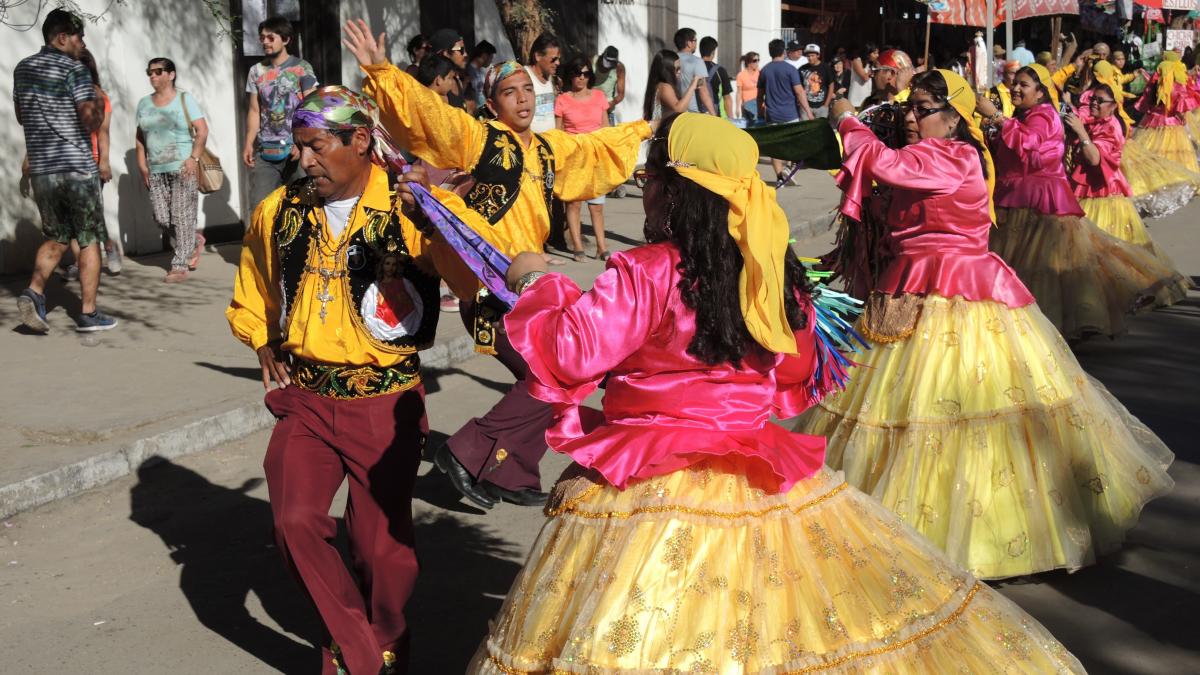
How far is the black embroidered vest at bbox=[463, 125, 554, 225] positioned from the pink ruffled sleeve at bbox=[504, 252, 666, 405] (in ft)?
8.65

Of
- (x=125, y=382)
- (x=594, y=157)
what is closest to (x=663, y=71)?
(x=125, y=382)

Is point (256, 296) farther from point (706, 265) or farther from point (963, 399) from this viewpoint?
point (963, 399)

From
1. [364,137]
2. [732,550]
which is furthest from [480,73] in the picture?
[732,550]

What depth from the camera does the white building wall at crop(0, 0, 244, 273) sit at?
38.0ft

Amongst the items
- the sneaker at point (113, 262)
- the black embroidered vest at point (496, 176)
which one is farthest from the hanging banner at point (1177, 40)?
the black embroidered vest at point (496, 176)

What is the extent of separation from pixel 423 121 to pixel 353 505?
1883 mm

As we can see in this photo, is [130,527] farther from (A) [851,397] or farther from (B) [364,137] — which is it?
(A) [851,397]

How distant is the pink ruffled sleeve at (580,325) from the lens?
3.55m

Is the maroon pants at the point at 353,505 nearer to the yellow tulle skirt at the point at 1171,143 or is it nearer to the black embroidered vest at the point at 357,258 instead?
the black embroidered vest at the point at 357,258

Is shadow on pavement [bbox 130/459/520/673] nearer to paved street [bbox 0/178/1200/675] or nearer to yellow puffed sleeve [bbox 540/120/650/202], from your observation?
paved street [bbox 0/178/1200/675]

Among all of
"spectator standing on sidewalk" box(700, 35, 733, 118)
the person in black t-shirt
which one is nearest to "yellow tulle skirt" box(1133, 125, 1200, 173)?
the person in black t-shirt

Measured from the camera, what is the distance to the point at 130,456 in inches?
285

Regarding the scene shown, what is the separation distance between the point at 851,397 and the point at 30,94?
5956 mm

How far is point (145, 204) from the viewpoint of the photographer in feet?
42.4
